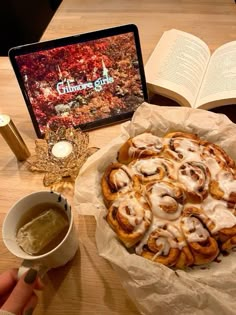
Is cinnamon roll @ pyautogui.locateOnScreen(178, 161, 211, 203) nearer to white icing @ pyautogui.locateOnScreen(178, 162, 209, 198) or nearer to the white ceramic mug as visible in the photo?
white icing @ pyautogui.locateOnScreen(178, 162, 209, 198)

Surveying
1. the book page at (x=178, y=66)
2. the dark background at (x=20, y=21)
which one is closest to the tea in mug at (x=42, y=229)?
the book page at (x=178, y=66)

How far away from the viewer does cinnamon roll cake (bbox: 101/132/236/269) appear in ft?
1.80

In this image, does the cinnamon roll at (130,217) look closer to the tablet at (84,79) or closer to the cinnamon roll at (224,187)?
the cinnamon roll at (224,187)

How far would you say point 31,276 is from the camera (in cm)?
49

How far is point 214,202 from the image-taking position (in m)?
0.59

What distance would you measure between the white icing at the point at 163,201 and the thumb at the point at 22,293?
0.68 ft

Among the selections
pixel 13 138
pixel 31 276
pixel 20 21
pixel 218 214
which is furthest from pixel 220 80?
pixel 20 21

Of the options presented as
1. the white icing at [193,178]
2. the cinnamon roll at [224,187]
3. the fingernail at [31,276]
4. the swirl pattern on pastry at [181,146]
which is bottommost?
the cinnamon roll at [224,187]

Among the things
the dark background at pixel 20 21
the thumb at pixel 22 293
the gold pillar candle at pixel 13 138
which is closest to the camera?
the thumb at pixel 22 293

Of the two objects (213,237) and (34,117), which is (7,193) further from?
(213,237)

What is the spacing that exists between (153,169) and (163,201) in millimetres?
69

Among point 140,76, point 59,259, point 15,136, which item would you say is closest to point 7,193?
point 15,136

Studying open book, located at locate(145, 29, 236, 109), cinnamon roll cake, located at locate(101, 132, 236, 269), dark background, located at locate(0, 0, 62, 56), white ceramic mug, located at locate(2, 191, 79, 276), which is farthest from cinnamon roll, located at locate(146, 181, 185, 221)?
dark background, located at locate(0, 0, 62, 56)

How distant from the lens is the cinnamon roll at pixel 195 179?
23.2 inches
